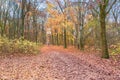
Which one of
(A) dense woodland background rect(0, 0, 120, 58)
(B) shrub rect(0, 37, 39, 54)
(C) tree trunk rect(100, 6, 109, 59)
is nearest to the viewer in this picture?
(C) tree trunk rect(100, 6, 109, 59)

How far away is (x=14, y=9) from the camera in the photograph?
4125cm

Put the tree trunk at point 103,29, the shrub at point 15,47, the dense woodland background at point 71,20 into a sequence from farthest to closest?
the dense woodland background at point 71,20, the shrub at point 15,47, the tree trunk at point 103,29

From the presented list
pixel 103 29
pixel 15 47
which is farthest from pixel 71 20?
pixel 103 29

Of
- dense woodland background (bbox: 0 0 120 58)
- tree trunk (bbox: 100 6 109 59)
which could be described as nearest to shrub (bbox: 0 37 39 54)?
dense woodland background (bbox: 0 0 120 58)

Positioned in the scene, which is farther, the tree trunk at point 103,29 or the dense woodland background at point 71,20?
the dense woodland background at point 71,20

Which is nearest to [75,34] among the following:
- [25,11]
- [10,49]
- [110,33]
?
[110,33]

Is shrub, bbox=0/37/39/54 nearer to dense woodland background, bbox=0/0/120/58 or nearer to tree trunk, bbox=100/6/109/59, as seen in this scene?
dense woodland background, bbox=0/0/120/58

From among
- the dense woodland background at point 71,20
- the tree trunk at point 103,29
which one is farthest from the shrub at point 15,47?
the tree trunk at point 103,29

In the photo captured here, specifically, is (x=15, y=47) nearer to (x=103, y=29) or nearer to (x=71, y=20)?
(x=103, y=29)

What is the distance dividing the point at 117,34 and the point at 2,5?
933 inches

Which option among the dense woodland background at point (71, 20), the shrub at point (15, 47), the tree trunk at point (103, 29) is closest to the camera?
the tree trunk at point (103, 29)

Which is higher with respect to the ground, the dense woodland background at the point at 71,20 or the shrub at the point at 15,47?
the dense woodland background at the point at 71,20

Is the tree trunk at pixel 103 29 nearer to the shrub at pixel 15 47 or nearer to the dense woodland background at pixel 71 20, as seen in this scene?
the dense woodland background at pixel 71 20

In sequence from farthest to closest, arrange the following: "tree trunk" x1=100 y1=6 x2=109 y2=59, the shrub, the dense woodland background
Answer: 1. the dense woodland background
2. the shrub
3. "tree trunk" x1=100 y1=6 x2=109 y2=59
